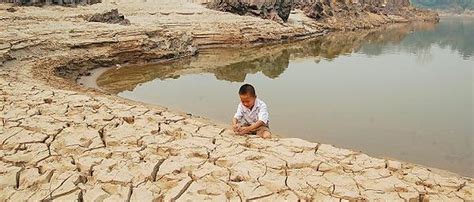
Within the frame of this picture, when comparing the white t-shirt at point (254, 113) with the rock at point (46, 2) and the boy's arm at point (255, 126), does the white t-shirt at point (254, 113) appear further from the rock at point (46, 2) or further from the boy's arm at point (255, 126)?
the rock at point (46, 2)

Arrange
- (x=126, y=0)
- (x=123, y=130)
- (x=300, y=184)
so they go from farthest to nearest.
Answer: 1. (x=126, y=0)
2. (x=123, y=130)
3. (x=300, y=184)

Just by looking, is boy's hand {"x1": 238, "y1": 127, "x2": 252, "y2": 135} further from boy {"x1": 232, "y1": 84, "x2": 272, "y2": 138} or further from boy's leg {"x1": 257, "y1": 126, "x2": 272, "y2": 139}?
boy's leg {"x1": 257, "y1": 126, "x2": 272, "y2": 139}

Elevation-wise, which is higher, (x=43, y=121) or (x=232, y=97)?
(x=43, y=121)

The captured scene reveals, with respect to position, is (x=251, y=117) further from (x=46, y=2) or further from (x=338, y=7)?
(x=338, y=7)

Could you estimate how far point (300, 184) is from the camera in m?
4.01

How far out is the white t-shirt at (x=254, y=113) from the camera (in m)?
5.45

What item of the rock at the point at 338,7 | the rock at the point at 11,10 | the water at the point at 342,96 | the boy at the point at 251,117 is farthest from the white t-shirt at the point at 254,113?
the rock at the point at 338,7

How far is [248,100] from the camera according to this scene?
539 centimetres

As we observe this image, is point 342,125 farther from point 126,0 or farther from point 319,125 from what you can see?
point 126,0

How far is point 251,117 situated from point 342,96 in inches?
251

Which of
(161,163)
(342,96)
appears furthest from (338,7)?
(161,163)

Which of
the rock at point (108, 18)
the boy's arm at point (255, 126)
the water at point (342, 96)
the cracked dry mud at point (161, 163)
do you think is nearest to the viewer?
the cracked dry mud at point (161, 163)

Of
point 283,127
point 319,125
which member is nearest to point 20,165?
point 283,127

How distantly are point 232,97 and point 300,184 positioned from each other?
712cm
